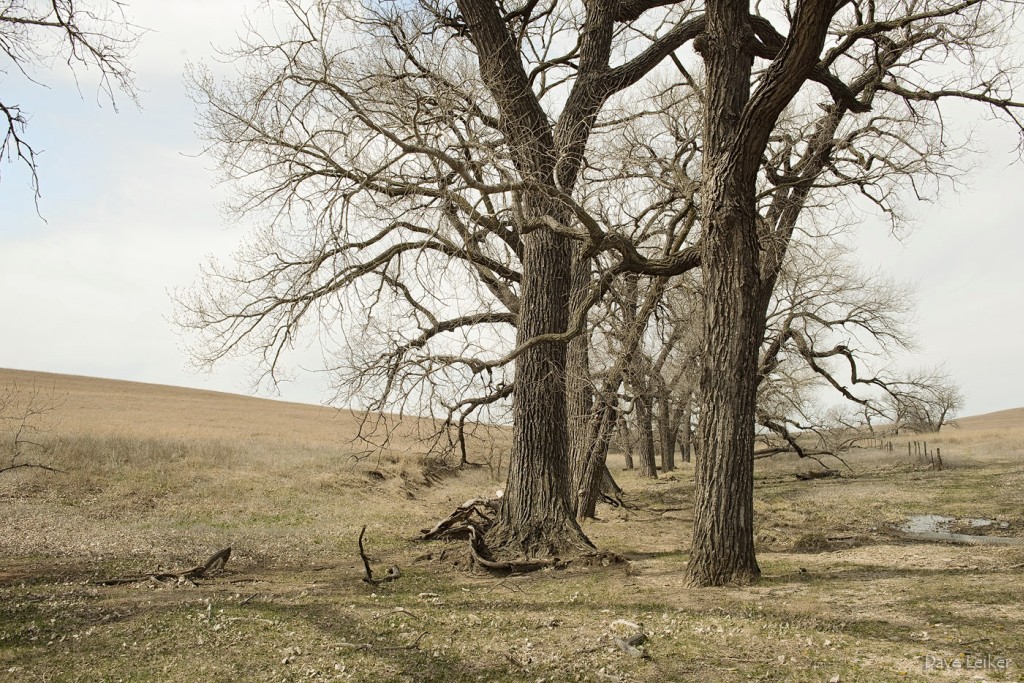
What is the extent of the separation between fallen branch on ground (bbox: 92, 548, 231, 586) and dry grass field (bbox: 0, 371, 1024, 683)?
199mm

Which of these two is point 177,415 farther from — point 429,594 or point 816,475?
point 429,594

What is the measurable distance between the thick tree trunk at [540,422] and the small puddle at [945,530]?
6.35 meters

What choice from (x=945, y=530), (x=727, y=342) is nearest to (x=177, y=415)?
(x=945, y=530)

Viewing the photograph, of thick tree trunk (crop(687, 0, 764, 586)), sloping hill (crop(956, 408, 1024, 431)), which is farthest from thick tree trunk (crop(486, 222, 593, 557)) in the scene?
sloping hill (crop(956, 408, 1024, 431))

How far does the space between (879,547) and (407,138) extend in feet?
30.1

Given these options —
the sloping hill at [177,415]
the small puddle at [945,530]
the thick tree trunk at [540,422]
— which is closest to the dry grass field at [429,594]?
the small puddle at [945,530]

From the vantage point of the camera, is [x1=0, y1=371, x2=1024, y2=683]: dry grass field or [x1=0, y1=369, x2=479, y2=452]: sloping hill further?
[x1=0, y1=369, x2=479, y2=452]: sloping hill

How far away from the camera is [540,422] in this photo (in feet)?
37.6

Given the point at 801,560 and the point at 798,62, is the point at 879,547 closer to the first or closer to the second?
the point at 801,560

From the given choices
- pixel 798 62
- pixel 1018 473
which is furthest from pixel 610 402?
pixel 1018 473

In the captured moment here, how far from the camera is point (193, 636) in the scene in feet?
23.4

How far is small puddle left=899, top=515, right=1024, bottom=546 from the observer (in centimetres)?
1211

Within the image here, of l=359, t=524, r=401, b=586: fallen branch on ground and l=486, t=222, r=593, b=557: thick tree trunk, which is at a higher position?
l=486, t=222, r=593, b=557: thick tree trunk

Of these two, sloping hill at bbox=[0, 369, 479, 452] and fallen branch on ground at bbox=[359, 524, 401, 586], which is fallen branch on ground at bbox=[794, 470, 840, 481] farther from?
fallen branch on ground at bbox=[359, 524, 401, 586]
